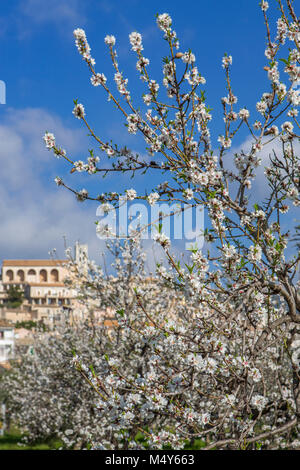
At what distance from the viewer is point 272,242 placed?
405 cm

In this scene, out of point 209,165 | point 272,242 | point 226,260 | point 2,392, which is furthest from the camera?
point 2,392

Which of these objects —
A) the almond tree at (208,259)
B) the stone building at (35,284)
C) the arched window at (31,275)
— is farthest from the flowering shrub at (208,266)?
the arched window at (31,275)

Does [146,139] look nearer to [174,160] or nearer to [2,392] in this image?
[174,160]

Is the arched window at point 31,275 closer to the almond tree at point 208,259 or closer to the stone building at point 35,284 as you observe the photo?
the stone building at point 35,284

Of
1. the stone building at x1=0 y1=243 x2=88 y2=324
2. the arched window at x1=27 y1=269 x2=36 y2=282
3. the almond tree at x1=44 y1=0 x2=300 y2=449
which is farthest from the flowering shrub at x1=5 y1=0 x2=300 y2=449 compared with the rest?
the arched window at x1=27 y1=269 x2=36 y2=282

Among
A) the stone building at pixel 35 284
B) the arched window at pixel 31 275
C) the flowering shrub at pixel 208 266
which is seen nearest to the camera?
the flowering shrub at pixel 208 266

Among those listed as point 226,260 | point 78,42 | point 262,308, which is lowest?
point 262,308

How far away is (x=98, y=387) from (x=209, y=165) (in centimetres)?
240

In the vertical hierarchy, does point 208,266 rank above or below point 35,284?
above

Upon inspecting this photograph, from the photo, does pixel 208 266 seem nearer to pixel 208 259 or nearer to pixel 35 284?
pixel 208 259

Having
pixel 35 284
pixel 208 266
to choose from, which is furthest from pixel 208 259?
pixel 35 284

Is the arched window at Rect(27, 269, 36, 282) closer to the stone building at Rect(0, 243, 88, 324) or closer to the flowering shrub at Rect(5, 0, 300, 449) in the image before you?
the stone building at Rect(0, 243, 88, 324)

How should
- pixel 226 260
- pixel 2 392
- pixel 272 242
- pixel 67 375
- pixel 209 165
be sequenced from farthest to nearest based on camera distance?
pixel 2 392 → pixel 67 375 → pixel 209 165 → pixel 226 260 → pixel 272 242
